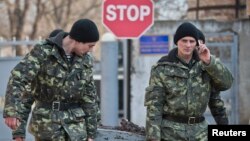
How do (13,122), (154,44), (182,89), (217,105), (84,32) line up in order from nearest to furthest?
(13,122), (84,32), (182,89), (217,105), (154,44)

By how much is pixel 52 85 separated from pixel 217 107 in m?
1.50

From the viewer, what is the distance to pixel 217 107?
19.0ft

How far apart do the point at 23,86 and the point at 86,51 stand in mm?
591

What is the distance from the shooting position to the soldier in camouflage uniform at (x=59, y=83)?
17.3 ft

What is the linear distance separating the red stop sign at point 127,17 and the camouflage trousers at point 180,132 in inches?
134

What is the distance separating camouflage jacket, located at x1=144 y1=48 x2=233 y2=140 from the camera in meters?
5.44

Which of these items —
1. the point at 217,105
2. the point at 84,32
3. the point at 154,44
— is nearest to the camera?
the point at 84,32

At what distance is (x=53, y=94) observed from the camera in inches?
209

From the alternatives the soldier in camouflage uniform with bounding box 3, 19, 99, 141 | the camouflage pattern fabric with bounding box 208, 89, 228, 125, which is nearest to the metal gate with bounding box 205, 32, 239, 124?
the camouflage pattern fabric with bounding box 208, 89, 228, 125

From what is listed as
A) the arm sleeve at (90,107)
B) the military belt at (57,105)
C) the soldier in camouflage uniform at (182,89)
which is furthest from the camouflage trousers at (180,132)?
the military belt at (57,105)

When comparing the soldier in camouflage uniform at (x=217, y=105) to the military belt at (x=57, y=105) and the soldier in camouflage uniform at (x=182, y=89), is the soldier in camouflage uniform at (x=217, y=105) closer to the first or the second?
the soldier in camouflage uniform at (x=182, y=89)

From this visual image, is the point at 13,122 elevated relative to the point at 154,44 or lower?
lower

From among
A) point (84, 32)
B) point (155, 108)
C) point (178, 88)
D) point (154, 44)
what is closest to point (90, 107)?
point (155, 108)

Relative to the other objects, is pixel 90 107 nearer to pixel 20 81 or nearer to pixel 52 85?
pixel 52 85
